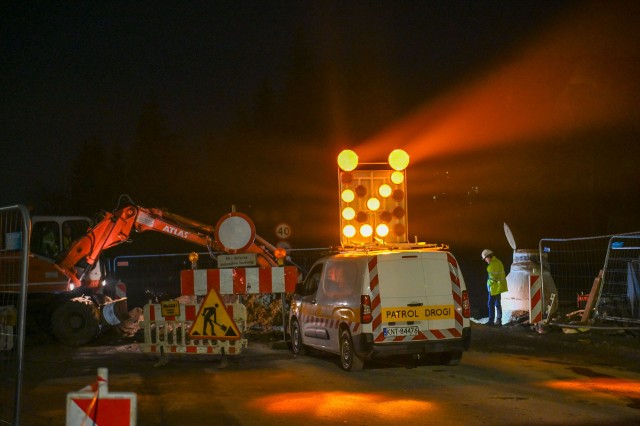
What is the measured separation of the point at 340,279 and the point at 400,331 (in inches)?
60.9

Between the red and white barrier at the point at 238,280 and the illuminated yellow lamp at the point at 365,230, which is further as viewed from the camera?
the red and white barrier at the point at 238,280

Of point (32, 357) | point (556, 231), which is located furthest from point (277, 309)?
point (556, 231)

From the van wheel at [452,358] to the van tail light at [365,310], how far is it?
1.68m

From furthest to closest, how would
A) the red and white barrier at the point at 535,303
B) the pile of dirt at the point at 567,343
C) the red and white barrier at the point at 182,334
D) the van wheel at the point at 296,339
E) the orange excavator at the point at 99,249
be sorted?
the orange excavator at the point at 99,249 → the red and white barrier at the point at 535,303 → the van wheel at the point at 296,339 → the pile of dirt at the point at 567,343 → the red and white barrier at the point at 182,334

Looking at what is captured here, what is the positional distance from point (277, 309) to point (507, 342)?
6.27 metres

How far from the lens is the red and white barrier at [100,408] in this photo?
16.1 ft

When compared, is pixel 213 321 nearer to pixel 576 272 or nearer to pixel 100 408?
pixel 100 408

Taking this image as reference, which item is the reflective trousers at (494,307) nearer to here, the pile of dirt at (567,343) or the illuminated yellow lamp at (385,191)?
the pile of dirt at (567,343)

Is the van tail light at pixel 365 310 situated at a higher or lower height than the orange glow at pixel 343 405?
higher

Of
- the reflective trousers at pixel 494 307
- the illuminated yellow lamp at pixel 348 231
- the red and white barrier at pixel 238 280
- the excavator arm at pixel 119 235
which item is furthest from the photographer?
the reflective trousers at pixel 494 307

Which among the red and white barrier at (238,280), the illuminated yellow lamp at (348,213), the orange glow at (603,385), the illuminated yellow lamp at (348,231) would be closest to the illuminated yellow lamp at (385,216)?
the illuminated yellow lamp at (348,213)

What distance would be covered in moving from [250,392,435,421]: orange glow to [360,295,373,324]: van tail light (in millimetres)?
1744

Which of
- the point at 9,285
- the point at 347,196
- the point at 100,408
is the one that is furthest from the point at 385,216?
the point at 100,408

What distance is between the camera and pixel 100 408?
4922 millimetres
